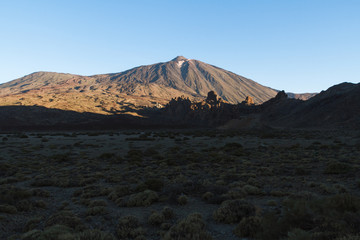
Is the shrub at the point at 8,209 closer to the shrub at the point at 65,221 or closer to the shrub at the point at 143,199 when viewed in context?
the shrub at the point at 65,221

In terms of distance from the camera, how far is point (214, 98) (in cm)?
11731

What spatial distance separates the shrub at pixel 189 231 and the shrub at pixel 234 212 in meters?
0.74

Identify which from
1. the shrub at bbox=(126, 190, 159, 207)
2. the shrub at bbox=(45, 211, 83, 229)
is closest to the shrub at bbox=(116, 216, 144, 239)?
the shrub at bbox=(45, 211, 83, 229)

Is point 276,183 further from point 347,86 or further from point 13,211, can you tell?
point 347,86

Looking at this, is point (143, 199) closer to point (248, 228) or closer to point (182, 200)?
point (182, 200)

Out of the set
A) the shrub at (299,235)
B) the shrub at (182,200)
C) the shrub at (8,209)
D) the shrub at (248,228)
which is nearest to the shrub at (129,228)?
the shrub at (182,200)

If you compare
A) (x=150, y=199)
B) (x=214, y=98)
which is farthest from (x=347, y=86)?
(x=150, y=199)

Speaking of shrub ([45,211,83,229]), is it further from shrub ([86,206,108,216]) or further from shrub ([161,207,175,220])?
shrub ([161,207,175,220])

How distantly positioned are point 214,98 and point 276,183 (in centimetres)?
10686

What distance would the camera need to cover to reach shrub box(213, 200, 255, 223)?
24.7 ft

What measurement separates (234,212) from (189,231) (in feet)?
6.36

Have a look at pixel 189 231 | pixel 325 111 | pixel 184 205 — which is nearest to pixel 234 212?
pixel 189 231

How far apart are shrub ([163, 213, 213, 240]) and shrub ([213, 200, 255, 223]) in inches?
29.0

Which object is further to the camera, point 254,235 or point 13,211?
point 13,211
